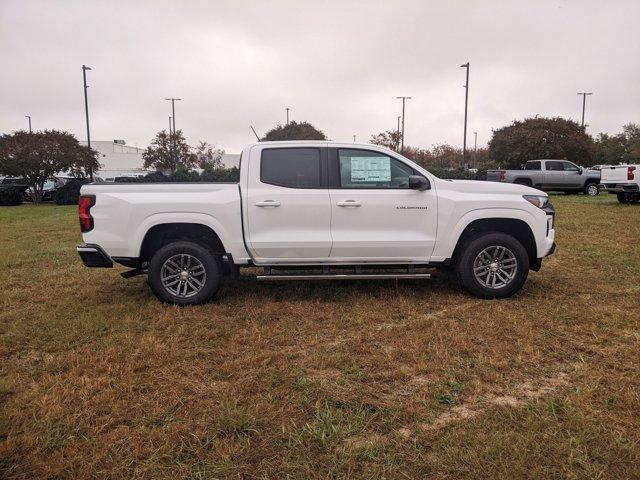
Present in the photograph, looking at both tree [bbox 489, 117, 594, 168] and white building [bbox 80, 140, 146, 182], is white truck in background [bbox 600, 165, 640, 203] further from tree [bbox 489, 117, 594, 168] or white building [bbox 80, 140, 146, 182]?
white building [bbox 80, 140, 146, 182]

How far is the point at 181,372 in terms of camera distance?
3.73m

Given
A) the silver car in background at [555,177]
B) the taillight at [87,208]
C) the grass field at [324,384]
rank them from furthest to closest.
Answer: the silver car in background at [555,177] → the taillight at [87,208] → the grass field at [324,384]

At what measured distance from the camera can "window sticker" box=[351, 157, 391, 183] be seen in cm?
549

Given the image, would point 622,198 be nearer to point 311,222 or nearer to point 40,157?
point 311,222

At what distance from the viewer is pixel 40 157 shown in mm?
23219

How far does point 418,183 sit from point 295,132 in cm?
3992

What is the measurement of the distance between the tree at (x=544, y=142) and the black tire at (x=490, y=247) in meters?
36.3

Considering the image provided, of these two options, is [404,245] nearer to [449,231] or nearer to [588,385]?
[449,231]

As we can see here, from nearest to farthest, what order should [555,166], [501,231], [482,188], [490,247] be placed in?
[490,247] → [482,188] → [501,231] → [555,166]

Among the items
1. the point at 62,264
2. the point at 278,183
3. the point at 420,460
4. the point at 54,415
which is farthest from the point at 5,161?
the point at 420,460

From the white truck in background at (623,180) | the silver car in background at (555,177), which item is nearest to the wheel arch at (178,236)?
the white truck in background at (623,180)

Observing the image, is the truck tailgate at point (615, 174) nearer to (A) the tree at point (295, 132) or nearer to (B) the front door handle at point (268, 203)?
(B) the front door handle at point (268, 203)

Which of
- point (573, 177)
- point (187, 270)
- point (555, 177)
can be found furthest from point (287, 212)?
point (573, 177)

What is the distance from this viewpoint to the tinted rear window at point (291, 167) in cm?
543
